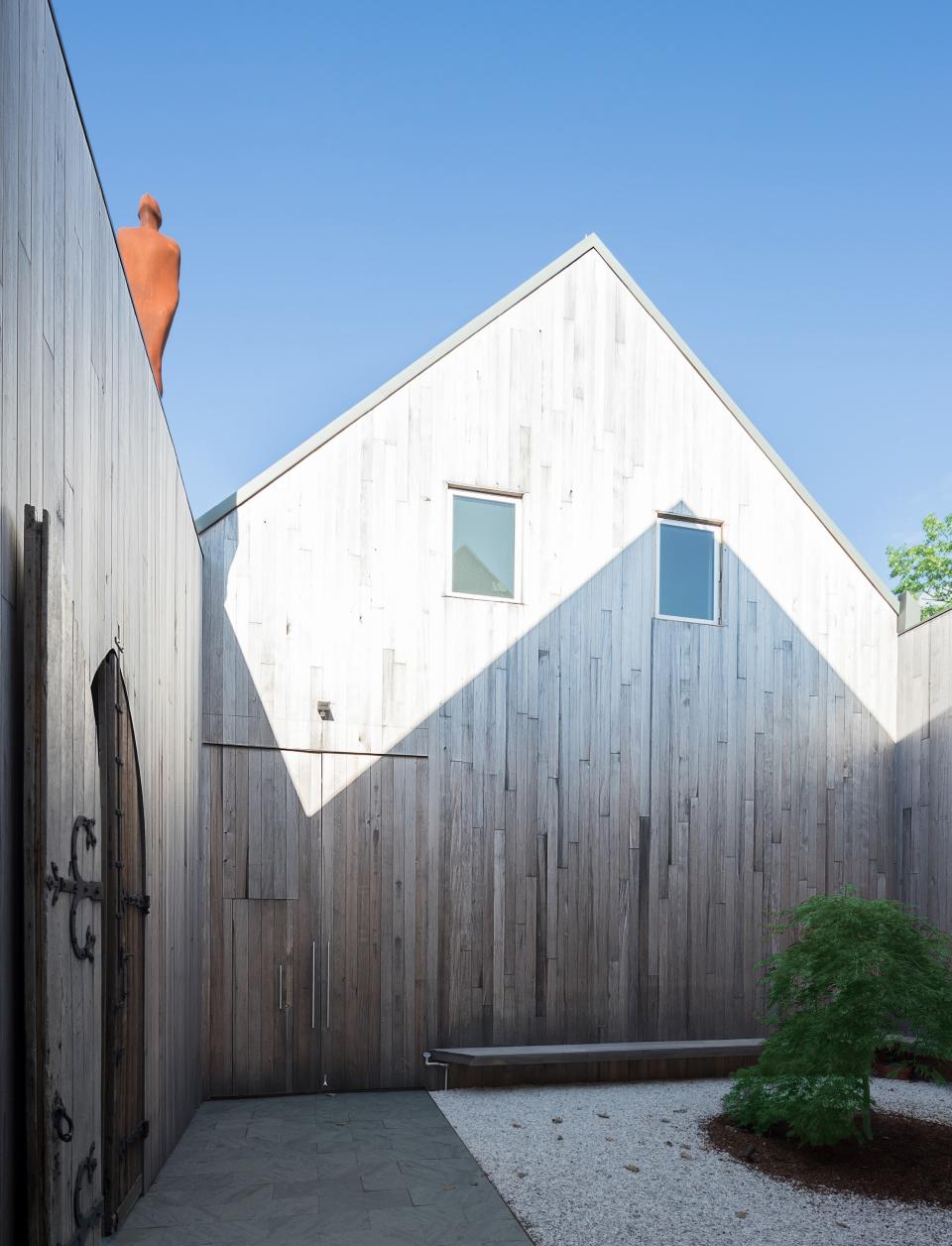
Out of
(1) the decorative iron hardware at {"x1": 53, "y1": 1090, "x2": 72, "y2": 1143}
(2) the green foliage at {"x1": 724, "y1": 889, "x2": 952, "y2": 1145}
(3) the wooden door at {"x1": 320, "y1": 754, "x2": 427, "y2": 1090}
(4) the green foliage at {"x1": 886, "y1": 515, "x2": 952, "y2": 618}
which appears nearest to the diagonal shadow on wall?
(3) the wooden door at {"x1": 320, "y1": 754, "x2": 427, "y2": 1090}

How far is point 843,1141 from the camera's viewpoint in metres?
4.96

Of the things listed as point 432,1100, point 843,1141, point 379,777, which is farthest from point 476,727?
point 843,1141

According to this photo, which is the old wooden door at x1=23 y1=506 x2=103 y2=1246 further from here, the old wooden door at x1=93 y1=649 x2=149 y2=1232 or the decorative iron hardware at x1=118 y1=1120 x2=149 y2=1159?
the decorative iron hardware at x1=118 y1=1120 x2=149 y2=1159

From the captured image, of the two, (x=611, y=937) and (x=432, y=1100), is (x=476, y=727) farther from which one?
(x=432, y=1100)

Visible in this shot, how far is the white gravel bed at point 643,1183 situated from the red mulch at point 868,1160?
11 cm

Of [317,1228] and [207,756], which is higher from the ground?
[207,756]

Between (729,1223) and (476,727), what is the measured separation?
10.9 ft

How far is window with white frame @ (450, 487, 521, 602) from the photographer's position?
670 cm

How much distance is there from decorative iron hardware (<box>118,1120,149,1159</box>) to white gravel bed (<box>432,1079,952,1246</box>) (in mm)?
1603

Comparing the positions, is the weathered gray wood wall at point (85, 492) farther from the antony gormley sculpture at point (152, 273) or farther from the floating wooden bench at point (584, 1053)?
the floating wooden bench at point (584, 1053)

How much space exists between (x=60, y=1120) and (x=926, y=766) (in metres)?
6.98

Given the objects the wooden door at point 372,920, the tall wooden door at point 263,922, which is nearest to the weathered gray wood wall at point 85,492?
the tall wooden door at point 263,922

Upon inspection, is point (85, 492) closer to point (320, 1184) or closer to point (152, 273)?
point (320, 1184)

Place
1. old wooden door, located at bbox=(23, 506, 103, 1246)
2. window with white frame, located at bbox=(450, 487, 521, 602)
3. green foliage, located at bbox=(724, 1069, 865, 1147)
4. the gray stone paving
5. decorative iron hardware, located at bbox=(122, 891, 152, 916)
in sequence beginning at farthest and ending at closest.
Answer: window with white frame, located at bbox=(450, 487, 521, 602), green foliage, located at bbox=(724, 1069, 865, 1147), the gray stone paving, decorative iron hardware, located at bbox=(122, 891, 152, 916), old wooden door, located at bbox=(23, 506, 103, 1246)
